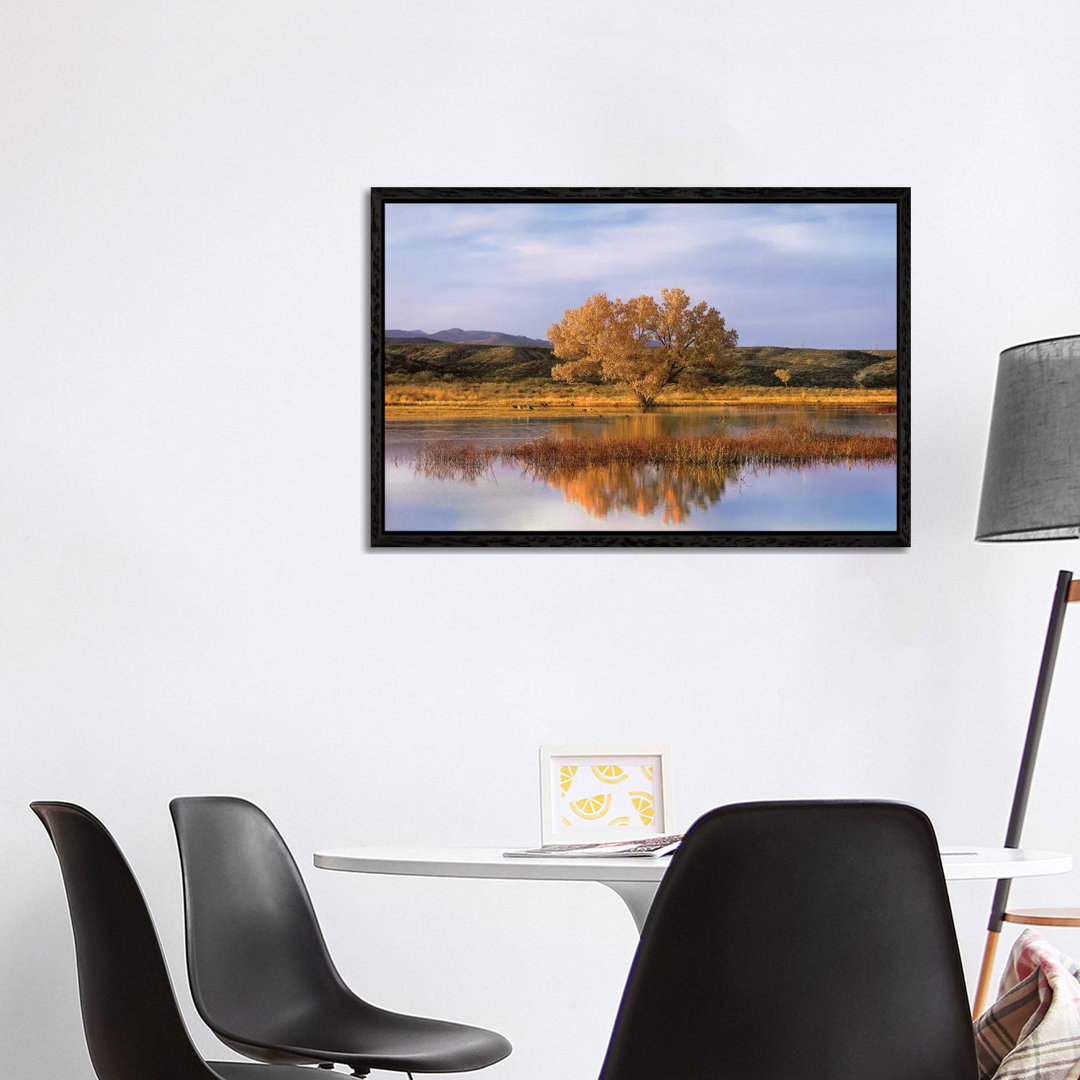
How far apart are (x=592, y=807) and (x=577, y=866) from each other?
1.31 feet

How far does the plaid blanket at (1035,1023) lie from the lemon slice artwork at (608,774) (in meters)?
0.67

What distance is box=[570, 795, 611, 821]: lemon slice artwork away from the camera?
2053 millimetres

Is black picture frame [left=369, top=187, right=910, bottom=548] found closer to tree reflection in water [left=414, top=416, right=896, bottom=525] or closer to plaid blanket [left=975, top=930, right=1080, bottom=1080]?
tree reflection in water [left=414, top=416, right=896, bottom=525]

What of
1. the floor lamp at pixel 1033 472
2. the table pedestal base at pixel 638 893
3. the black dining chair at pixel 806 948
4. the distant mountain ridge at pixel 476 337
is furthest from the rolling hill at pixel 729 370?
the black dining chair at pixel 806 948

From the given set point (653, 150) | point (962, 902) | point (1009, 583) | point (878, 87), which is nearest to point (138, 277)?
point (653, 150)

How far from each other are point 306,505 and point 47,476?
1.93ft

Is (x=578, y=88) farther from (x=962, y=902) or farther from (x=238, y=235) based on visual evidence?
(x=962, y=902)

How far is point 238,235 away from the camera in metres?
2.89

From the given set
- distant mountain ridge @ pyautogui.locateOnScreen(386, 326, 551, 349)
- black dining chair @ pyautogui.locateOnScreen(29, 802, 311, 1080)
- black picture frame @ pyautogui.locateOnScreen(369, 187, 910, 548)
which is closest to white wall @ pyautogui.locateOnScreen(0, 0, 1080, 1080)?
black picture frame @ pyautogui.locateOnScreen(369, 187, 910, 548)

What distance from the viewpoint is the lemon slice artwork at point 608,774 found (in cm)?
208

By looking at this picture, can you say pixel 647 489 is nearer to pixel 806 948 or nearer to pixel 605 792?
pixel 605 792

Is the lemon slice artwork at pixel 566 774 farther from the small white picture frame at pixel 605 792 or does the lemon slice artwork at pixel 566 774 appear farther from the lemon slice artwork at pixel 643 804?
the lemon slice artwork at pixel 643 804

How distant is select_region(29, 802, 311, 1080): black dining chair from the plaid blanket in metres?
0.98

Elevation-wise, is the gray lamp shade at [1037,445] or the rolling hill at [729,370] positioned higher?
the rolling hill at [729,370]
